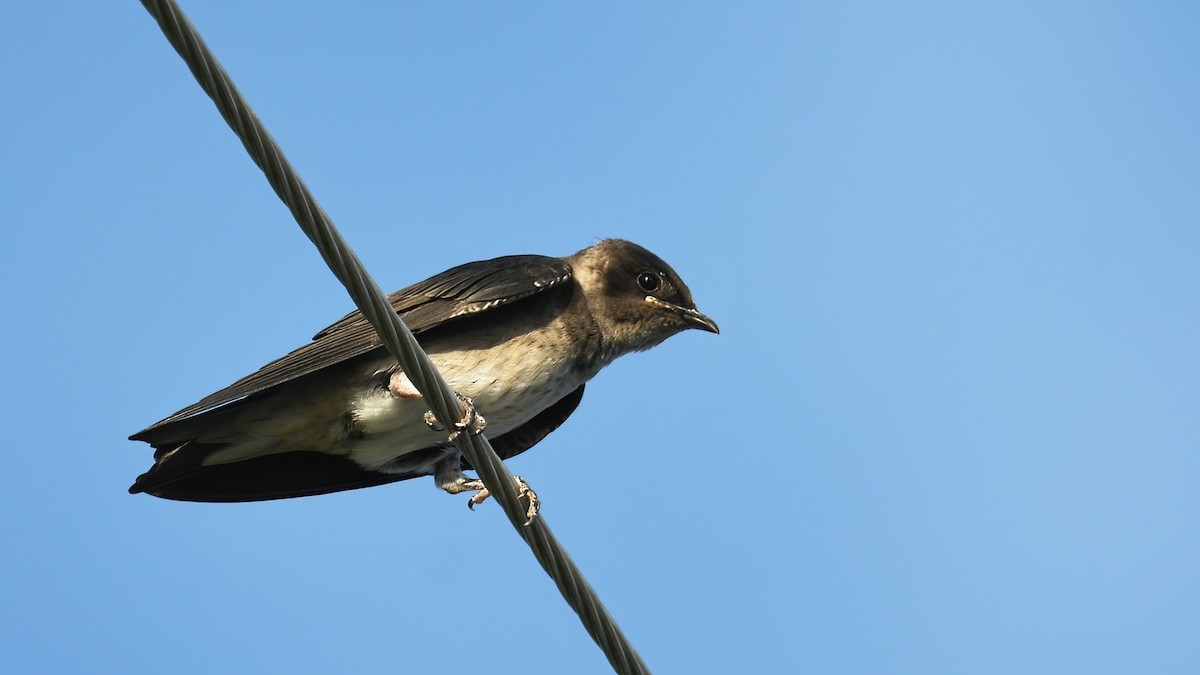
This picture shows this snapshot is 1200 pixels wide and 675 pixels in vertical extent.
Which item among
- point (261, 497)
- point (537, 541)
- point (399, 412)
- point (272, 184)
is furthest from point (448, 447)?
point (272, 184)

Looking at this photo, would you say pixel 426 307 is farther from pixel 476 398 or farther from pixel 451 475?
pixel 451 475

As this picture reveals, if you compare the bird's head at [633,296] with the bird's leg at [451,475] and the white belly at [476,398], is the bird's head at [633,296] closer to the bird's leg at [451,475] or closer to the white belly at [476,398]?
the white belly at [476,398]

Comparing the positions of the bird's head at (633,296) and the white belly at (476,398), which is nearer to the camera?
the white belly at (476,398)

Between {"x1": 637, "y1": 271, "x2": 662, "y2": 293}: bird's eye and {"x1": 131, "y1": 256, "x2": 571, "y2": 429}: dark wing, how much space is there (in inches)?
26.1

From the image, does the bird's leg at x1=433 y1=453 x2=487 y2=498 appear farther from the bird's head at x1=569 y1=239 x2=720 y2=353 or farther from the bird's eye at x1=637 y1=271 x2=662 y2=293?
the bird's eye at x1=637 y1=271 x2=662 y2=293

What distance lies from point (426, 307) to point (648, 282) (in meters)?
1.83

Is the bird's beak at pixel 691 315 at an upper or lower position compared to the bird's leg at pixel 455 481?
upper

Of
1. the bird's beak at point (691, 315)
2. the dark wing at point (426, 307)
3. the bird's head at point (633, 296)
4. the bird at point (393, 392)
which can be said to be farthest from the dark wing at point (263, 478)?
the bird's beak at point (691, 315)

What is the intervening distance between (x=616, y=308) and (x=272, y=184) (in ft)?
14.5

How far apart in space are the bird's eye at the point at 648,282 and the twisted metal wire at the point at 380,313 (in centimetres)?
383

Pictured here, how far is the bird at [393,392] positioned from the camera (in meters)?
7.34

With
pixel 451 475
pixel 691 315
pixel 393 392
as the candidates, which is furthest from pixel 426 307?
pixel 691 315

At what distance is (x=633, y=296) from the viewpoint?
8586 mm

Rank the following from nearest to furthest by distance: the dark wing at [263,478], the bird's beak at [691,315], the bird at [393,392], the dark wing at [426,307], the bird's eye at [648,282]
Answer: the dark wing at [426,307]
the bird at [393,392]
the dark wing at [263,478]
the bird's beak at [691,315]
the bird's eye at [648,282]
